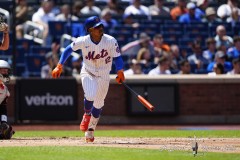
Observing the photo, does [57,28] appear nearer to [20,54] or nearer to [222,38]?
[20,54]

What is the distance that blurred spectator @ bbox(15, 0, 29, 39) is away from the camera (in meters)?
20.6

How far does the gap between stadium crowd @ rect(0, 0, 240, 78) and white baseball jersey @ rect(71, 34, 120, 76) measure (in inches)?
228

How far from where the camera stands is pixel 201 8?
22688 mm

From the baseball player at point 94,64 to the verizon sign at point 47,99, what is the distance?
556 cm

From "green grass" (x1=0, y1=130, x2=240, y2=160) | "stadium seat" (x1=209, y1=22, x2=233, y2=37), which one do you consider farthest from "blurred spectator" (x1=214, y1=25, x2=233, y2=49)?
"green grass" (x1=0, y1=130, x2=240, y2=160)

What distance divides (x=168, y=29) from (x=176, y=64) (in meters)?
1.29

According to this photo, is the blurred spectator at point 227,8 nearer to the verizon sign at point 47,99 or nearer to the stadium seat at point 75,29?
the stadium seat at point 75,29

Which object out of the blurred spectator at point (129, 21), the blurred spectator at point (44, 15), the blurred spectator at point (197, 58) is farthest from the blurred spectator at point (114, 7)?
the blurred spectator at point (197, 58)

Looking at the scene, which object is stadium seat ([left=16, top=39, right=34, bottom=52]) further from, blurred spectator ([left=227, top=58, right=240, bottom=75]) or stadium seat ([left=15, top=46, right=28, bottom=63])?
blurred spectator ([left=227, top=58, right=240, bottom=75])

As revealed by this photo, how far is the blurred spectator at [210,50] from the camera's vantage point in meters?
20.1

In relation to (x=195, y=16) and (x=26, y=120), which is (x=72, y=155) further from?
(x=195, y=16)

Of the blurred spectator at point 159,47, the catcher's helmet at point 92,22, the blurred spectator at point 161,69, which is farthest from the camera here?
the blurred spectator at point 159,47

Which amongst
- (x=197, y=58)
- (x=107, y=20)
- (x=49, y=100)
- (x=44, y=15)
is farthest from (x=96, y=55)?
(x=44, y=15)

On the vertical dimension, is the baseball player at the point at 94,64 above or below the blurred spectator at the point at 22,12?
below
